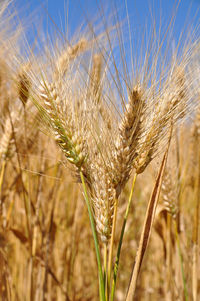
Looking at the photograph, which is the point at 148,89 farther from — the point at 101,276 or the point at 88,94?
the point at 101,276

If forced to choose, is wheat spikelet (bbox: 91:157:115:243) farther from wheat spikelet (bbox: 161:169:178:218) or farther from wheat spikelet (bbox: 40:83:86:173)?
wheat spikelet (bbox: 161:169:178:218)

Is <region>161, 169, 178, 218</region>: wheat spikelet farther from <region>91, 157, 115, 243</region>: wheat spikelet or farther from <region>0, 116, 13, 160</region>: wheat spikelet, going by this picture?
<region>0, 116, 13, 160</region>: wheat spikelet

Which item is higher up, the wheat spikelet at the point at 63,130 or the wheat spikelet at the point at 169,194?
the wheat spikelet at the point at 63,130

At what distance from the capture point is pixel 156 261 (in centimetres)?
217

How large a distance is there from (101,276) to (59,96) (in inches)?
17.5

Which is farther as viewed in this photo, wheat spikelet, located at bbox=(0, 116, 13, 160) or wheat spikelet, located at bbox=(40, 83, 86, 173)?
wheat spikelet, located at bbox=(0, 116, 13, 160)

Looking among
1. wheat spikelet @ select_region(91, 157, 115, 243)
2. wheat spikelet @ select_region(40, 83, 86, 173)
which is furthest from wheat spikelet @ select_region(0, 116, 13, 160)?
wheat spikelet @ select_region(91, 157, 115, 243)

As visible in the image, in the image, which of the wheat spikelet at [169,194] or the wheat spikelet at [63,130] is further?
the wheat spikelet at [169,194]

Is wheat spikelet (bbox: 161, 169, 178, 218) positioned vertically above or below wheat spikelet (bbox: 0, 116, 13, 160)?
below

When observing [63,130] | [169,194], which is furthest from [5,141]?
[169,194]

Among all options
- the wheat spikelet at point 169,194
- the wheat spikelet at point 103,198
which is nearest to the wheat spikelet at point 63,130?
the wheat spikelet at point 103,198

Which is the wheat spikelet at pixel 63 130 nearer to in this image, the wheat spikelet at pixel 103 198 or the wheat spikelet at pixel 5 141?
the wheat spikelet at pixel 103 198

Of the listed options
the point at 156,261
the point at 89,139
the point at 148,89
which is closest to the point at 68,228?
the point at 156,261

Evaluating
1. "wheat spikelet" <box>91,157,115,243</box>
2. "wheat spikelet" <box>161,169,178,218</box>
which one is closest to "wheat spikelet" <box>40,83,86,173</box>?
"wheat spikelet" <box>91,157,115,243</box>
